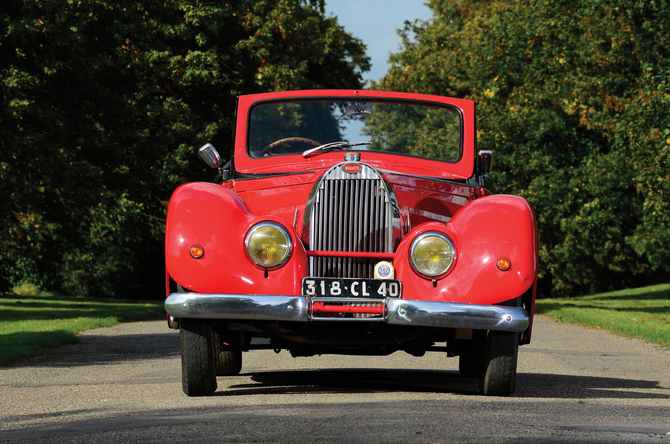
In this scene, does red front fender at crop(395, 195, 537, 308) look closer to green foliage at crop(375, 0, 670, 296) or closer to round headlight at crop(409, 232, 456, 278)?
round headlight at crop(409, 232, 456, 278)

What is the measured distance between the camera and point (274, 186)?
7.12 m

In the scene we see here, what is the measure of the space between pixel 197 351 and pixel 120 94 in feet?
48.2

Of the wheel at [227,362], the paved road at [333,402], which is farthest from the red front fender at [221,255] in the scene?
the wheel at [227,362]

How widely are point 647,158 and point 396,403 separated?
1603 cm

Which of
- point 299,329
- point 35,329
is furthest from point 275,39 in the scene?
point 299,329

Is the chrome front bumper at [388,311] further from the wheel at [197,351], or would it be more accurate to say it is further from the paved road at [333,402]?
the paved road at [333,402]

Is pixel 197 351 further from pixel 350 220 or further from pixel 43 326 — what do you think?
pixel 43 326

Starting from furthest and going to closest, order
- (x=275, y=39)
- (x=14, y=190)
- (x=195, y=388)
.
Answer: (x=275, y=39), (x=14, y=190), (x=195, y=388)

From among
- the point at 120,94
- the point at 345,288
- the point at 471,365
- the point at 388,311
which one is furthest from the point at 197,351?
the point at 120,94

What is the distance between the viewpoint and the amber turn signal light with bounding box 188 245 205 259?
6.05 meters

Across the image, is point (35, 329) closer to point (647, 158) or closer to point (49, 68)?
point (49, 68)

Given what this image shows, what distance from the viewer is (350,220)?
6.37 m

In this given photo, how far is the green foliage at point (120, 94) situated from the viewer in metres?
17.5

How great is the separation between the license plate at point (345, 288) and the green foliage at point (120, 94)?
1259cm
